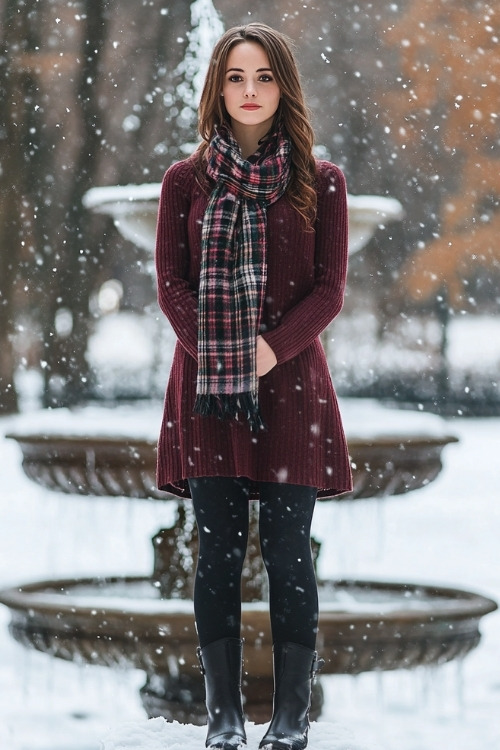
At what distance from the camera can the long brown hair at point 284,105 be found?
2.42 m

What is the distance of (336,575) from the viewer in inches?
275

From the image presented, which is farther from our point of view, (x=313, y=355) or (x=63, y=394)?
(x=63, y=394)

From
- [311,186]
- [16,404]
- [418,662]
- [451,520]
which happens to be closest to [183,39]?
[16,404]

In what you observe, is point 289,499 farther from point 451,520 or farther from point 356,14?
point 356,14

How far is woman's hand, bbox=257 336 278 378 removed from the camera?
234 centimetres

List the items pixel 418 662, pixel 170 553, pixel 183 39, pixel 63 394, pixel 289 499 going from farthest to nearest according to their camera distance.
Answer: pixel 63 394
pixel 183 39
pixel 170 553
pixel 418 662
pixel 289 499

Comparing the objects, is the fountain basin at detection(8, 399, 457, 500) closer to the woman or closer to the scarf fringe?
the woman

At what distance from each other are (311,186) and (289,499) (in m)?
0.67

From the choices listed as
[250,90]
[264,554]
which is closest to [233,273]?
[250,90]

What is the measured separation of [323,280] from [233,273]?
20 centimetres

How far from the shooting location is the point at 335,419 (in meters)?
2.46

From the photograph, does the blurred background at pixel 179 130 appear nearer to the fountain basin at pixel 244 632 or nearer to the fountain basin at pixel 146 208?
the fountain basin at pixel 146 208

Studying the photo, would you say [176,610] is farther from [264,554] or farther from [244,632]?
[264,554]

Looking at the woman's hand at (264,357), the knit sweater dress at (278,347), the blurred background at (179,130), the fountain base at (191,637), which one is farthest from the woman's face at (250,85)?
the blurred background at (179,130)
